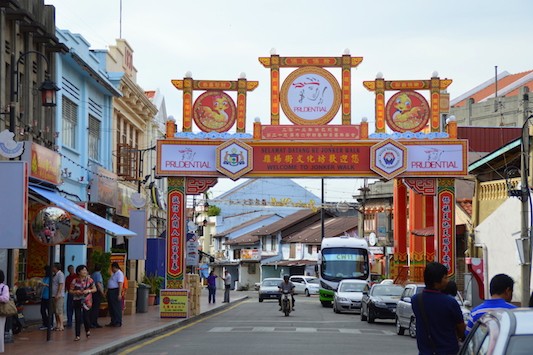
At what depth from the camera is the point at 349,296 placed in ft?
137

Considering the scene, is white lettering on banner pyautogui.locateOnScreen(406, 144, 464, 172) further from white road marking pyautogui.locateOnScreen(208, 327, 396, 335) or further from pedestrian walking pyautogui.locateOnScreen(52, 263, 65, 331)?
pedestrian walking pyautogui.locateOnScreen(52, 263, 65, 331)

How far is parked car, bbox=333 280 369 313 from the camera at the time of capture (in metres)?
41.6

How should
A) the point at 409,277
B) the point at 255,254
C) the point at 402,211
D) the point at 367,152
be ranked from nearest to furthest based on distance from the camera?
the point at 367,152, the point at 409,277, the point at 402,211, the point at 255,254

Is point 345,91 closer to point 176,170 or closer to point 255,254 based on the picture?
point 176,170

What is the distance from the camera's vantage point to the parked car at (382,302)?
32656 millimetres

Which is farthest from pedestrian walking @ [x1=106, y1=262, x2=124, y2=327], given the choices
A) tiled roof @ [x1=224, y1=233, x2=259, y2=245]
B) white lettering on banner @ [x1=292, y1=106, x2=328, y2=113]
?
tiled roof @ [x1=224, y1=233, x2=259, y2=245]

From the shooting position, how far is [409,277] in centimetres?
4116

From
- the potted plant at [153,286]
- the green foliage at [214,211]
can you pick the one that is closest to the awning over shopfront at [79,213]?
the potted plant at [153,286]

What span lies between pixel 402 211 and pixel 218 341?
25155mm

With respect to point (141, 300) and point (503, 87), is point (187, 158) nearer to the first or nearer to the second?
point (141, 300)

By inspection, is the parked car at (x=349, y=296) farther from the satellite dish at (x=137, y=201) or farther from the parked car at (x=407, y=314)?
the parked car at (x=407, y=314)

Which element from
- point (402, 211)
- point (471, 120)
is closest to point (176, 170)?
point (402, 211)

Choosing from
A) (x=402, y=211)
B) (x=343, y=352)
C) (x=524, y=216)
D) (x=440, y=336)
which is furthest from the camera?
(x=402, y=211)

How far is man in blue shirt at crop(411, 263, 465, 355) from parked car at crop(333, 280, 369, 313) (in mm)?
31063
